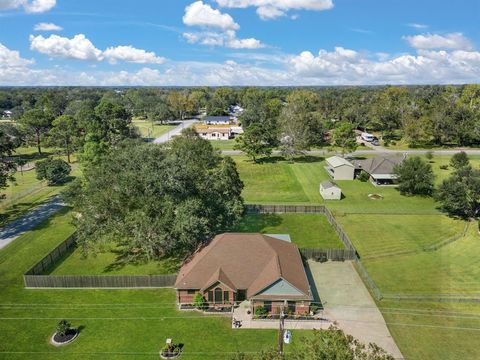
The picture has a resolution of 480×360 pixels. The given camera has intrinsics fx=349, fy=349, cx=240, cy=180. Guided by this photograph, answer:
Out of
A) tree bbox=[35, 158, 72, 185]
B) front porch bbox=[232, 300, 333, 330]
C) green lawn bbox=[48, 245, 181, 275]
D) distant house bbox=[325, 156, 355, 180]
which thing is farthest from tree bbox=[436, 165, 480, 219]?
tree bbox=[35, 158, 72, 185]

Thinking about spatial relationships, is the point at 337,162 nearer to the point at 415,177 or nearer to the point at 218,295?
the point at 415,177

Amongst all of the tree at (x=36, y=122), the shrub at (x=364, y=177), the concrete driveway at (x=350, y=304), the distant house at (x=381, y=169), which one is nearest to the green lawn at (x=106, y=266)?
the concrete driveway at (x=350, y=304)

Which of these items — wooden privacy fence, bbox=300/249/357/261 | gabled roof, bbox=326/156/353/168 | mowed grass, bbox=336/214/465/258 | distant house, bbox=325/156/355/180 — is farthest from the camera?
gabled roof, bbox=326/156/353/168

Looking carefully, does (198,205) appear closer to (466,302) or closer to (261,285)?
(261,285)

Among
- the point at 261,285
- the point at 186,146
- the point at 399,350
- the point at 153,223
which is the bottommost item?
the point at 399,350

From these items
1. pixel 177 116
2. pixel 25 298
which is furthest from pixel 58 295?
pixel 177 116

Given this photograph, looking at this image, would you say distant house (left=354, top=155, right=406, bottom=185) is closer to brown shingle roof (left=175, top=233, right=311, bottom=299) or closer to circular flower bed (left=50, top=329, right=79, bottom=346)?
brown shingle roof (left=175, top=233, right=311, bottom=299)

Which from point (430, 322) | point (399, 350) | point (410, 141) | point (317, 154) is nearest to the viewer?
point (399, 350)
